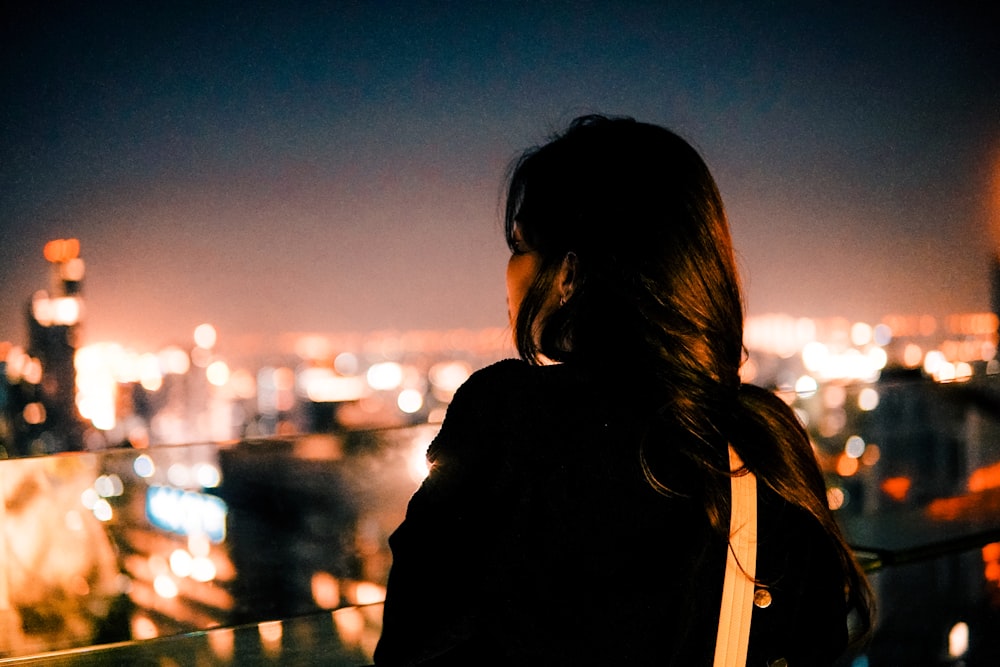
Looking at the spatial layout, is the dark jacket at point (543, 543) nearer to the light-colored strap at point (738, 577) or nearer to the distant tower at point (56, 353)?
the light-colored strap at point (738, 577)

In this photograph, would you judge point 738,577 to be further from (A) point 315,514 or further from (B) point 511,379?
(A) point 315,514

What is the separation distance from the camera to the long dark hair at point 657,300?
99cm

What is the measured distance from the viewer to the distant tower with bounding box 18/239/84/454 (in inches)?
2045

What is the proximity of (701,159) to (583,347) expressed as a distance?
0.31m

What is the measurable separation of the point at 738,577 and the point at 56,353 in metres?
60.0

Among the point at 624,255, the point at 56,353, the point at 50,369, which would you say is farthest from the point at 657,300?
the point at 56,353

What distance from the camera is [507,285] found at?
1.09 meters

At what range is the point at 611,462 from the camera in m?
0.96

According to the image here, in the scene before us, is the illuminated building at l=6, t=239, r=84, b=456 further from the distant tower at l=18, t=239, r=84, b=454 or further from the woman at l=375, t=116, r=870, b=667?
the woman at l=375, t=116, r=870, b=667

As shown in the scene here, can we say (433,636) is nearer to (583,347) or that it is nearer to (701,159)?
(583,347)

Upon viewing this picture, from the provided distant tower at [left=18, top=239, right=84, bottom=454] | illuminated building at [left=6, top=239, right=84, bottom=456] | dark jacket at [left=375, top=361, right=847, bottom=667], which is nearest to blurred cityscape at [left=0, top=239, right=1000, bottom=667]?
dark jacket at [left=375, top=361, right=847, bottom=667]

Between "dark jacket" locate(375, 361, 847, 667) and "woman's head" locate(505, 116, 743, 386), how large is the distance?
8 centimetres

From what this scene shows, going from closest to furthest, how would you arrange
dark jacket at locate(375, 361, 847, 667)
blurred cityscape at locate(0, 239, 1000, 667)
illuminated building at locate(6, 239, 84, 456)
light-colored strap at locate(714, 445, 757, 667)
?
dark jacket at locate(375, 361, 847, 667), light-colored strap at locate(714, 445, 757, 667), blurred cityscape at locate(0, 239, 1000, 667), illuminated building at locate(6, 239, 84, 456)

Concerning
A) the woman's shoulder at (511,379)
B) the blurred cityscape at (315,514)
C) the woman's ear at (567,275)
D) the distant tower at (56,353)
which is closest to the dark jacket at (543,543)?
the woman's shoulder at (511,379)
